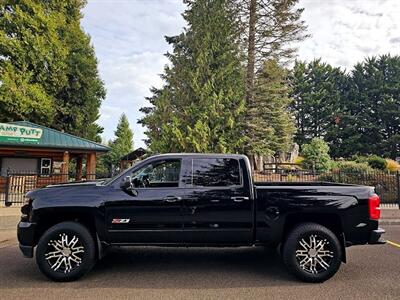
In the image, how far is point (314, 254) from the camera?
16.1 ft

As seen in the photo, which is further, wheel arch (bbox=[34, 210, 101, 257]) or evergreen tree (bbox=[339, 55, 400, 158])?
evergreen tree (bbox=[339, 55, 400, 158])

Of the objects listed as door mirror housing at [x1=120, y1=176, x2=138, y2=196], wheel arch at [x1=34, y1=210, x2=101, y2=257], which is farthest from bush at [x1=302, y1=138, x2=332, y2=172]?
wheel arch at [x1=34, y1=210, x2=101, y2=257]

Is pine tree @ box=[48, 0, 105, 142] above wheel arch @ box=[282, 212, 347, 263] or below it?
above

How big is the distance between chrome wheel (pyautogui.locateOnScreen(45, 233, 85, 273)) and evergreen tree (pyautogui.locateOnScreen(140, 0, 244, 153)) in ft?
53.5

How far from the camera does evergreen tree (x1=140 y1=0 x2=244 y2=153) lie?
21.8 m

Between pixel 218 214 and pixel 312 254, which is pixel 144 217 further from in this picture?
pixel 312 254

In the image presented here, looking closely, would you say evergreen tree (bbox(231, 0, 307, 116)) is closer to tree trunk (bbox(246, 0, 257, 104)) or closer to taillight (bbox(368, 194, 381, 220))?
tree trunk (bbox(246, 0, 257, 104))

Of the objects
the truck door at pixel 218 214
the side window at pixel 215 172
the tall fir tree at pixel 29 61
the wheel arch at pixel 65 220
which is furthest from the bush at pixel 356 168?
the tall fir tree at pixel 29 61

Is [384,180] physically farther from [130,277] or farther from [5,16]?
[5,16]

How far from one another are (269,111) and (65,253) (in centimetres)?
2374

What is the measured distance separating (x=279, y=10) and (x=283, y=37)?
7.19 feet

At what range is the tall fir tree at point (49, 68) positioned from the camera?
2825 cm

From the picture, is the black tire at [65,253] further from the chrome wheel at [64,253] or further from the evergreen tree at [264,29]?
→ the evergreen tree at [264,29]

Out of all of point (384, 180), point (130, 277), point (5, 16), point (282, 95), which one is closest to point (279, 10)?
point (282, 95)
